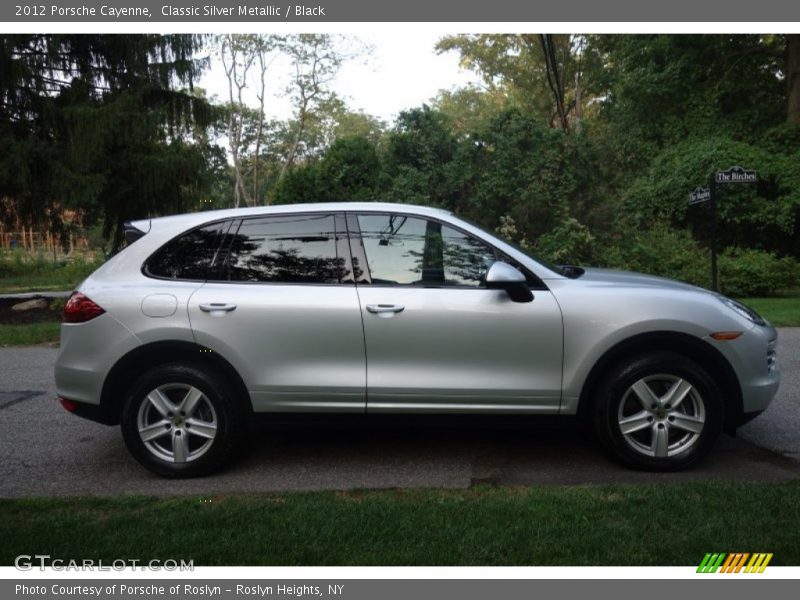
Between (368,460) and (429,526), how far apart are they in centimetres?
142

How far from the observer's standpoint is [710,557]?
3256 mm

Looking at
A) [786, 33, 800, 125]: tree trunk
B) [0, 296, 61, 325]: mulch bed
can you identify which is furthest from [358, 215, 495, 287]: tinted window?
[786, 33, 800, 125]: tree trunk

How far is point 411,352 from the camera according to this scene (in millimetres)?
4496

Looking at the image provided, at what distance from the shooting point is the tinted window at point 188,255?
4707 millimetres

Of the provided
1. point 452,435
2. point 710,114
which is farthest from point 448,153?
point 452,435

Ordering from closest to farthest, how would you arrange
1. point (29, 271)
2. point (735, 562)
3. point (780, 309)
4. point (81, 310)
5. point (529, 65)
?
point (735, 562) → point (81, 310) → point (780, 309) → point (29, 271) → point (529, 65)

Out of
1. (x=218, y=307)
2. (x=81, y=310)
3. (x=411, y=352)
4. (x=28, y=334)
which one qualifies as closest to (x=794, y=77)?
(x=411, y=352)

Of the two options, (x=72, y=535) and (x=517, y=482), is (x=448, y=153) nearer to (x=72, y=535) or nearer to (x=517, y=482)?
(x=517, y=482)

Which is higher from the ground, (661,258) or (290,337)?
(290,337)

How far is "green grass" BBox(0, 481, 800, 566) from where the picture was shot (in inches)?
130

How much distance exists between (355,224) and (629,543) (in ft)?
8.45

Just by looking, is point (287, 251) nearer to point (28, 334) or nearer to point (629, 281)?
point (629, 281)

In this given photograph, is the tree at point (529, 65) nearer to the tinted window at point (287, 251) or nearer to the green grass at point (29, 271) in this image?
the green grass at point (29, 271)

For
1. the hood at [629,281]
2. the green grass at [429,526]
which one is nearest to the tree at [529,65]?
the hood at [629,281]
